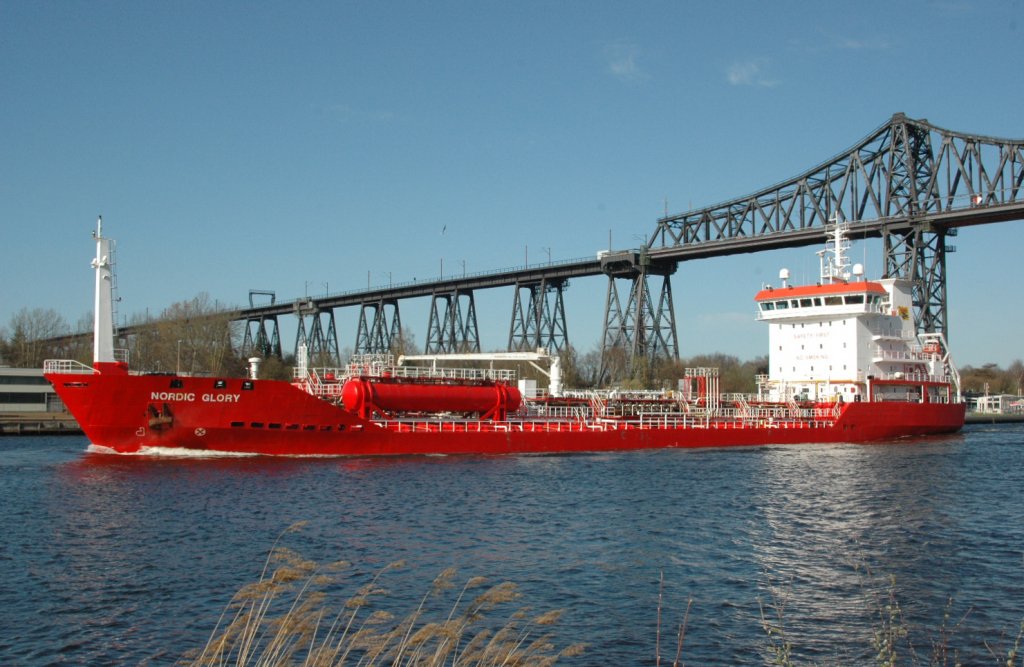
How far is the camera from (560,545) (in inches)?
806

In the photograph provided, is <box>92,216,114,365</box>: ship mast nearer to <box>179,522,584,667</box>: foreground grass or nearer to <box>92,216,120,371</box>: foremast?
<box>92,216,120,371</box>: foremast

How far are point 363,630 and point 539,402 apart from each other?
37980mm

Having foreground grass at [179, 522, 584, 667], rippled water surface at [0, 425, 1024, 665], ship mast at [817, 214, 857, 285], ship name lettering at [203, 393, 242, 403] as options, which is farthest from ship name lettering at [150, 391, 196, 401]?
ship mast at [817, 214, 857, 285]

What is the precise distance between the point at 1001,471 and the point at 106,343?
35959 mm

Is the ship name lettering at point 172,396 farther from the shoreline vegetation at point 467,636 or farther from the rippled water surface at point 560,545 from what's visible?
the shoreline vegetation at point 467,636

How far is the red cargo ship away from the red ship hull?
53 mm

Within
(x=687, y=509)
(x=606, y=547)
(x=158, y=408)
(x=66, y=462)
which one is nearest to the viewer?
(x=606, y=547)

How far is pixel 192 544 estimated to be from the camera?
19.9 m

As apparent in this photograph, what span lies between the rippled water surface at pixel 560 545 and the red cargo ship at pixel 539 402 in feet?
5.15

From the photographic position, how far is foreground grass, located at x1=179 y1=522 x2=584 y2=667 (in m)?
8.84

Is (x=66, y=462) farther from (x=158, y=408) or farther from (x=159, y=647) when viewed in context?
(x=159, y=647)

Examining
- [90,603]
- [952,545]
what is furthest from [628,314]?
[90,603]

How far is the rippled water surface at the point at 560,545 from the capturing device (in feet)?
46.9

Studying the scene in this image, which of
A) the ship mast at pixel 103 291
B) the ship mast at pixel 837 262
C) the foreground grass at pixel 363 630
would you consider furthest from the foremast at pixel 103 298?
the ship mast at pixel 837 262
